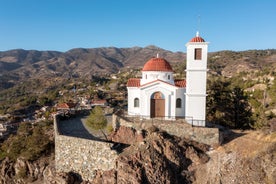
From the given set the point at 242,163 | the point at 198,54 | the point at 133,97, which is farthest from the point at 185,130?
the point at 198,54

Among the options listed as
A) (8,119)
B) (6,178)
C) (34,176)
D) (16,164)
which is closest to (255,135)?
(34,176)

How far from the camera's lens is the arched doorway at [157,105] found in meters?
24.2

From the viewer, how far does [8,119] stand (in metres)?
68.6

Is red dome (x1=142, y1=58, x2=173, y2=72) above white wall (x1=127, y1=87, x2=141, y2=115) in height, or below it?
above

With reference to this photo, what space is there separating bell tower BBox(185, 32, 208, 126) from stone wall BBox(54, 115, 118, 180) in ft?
27.3

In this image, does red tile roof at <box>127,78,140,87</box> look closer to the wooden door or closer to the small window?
the wooden door

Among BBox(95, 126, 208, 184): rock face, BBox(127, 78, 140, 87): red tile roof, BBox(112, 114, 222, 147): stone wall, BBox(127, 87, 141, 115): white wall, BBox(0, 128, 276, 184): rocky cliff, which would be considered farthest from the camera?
BBox(127, 78, 140, 87): red tile roof

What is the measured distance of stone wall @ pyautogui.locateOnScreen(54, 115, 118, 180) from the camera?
19.2 m

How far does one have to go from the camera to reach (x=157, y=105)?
2427 centimetres

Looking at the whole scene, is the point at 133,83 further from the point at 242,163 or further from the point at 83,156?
the point at 242,163

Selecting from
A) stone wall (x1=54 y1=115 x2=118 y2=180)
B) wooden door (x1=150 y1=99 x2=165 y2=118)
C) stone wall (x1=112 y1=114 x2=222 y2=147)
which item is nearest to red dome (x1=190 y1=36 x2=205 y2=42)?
wooden door (x1=150 y1=99 x2=165 y2=118)

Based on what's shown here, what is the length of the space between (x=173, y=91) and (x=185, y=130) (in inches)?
188

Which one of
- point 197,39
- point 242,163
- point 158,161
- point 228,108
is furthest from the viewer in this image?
point 228,108

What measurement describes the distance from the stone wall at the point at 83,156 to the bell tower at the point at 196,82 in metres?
→ 8.31
